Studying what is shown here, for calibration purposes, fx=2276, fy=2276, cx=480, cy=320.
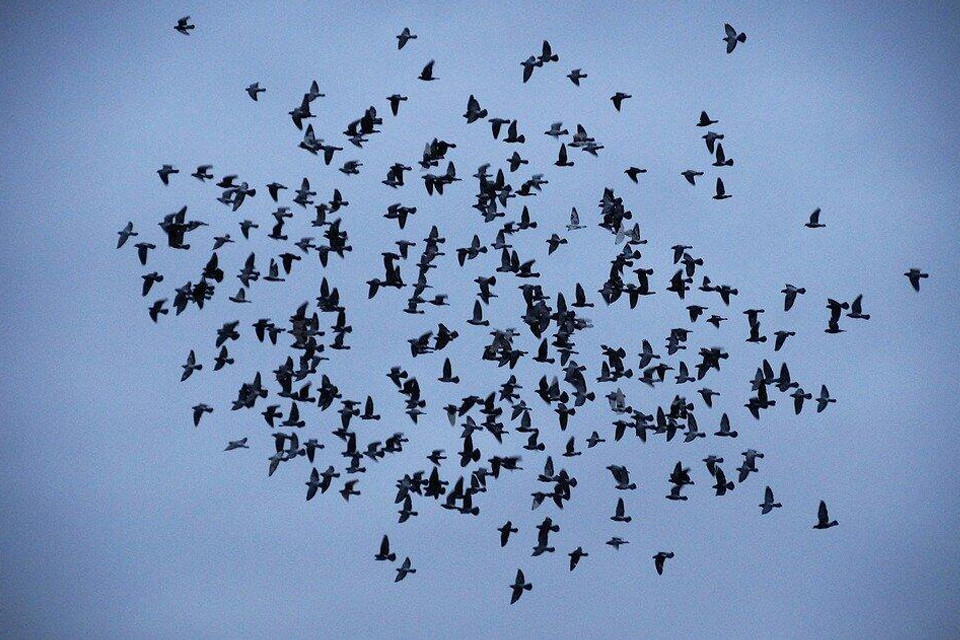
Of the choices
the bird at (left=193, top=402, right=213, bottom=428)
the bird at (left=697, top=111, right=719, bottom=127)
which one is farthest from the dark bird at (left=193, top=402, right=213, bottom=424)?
the bird at (left=697, top=111, right=719, bottom=127)

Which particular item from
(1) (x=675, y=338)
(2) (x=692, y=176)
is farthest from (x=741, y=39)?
(1) (x=675, y=338)

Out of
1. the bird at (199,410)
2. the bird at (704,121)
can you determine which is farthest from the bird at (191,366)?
the bird at (704,121)

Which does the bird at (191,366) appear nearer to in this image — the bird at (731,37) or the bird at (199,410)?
the bird at (199,410)

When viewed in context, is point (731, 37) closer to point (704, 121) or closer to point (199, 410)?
point (704, 121)

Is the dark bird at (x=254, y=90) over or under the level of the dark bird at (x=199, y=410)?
over

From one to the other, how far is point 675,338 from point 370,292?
44.4ft

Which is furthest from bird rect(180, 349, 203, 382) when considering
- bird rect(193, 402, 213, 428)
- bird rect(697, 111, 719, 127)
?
bird rect(697, 111, 719, 127)

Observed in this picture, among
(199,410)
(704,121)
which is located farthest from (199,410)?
(704,121)

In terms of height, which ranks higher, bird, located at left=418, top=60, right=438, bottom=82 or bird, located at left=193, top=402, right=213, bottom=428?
bird, located at left=418, top=60, right=438, bottom=82

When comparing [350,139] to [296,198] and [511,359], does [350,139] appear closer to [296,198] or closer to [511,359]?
[296,198]

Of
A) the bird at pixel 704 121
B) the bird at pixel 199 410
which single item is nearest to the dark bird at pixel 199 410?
the bird at pixel 199 410

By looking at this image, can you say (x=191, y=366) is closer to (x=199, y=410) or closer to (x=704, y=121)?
(x=199, y=410)

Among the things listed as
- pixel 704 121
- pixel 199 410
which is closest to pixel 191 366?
pixel 199 410

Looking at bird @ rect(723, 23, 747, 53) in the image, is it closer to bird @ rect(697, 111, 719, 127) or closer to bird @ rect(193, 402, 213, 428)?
bird @ rect(697, 111, 719, 127)
